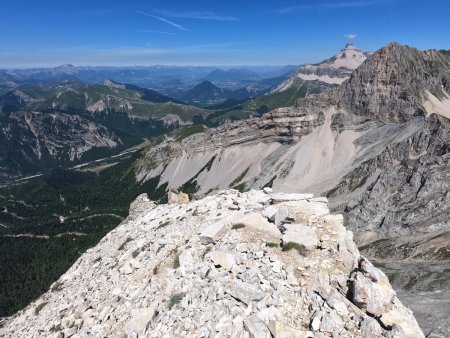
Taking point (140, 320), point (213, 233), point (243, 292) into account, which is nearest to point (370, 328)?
point (243, 292)

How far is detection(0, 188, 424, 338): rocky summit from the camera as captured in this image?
2588cm

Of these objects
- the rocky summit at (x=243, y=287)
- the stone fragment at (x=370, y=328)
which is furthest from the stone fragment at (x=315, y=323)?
the stone fragment at (x=370, y=328)

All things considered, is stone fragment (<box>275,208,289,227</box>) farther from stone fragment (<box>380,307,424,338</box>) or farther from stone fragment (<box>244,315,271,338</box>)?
stone fragment (<box>380,307,424,338</box>)

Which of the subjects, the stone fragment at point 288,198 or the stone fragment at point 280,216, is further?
the stone fragment at point 288,198

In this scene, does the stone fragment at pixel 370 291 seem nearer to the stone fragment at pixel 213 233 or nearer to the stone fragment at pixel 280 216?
the stone fragment at pixel 280 216

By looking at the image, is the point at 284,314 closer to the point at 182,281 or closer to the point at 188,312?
the point at 188,312

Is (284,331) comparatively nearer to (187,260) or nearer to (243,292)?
(243,292)

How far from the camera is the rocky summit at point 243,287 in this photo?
25875mm

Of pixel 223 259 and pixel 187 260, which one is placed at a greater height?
A: pixel 223 259

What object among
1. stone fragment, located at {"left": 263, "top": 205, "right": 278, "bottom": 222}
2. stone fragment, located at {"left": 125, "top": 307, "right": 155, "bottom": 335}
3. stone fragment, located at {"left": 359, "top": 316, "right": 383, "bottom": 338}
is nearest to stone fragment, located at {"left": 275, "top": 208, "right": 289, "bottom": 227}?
stone fragment, located at {"left": 263, "top": 205, "right": 278, "bottom": 222}

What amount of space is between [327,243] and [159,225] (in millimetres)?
24809

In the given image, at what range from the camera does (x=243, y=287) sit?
91.7 feet

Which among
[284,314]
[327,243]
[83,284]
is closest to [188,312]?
[284,314]

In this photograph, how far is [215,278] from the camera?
97.3 feet
